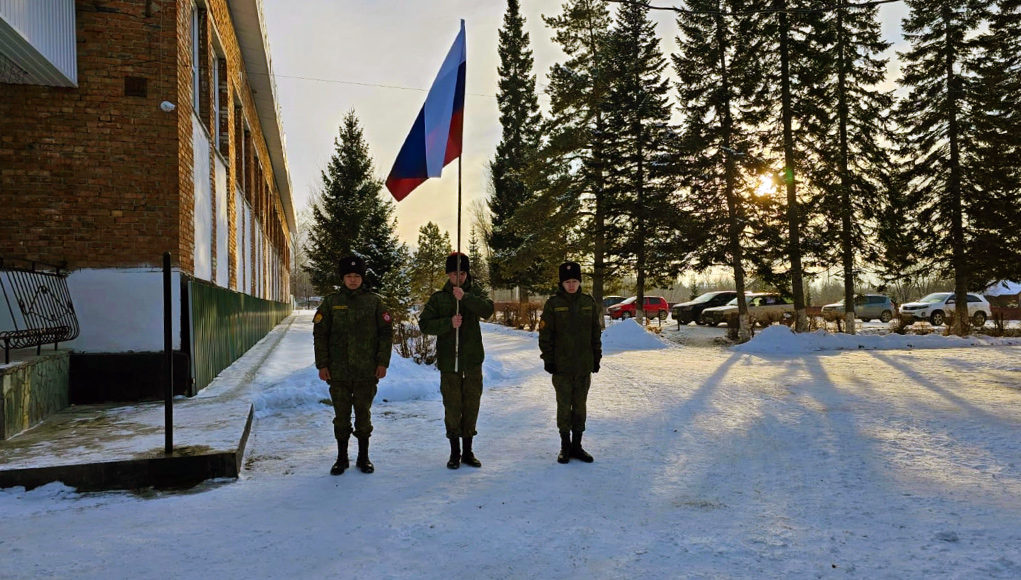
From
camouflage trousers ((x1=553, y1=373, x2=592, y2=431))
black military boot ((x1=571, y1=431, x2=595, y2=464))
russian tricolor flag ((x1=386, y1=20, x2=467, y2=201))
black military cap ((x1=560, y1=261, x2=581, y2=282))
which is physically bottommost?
black military boot ((x1=571, y1=431, x2=595, y2=464))

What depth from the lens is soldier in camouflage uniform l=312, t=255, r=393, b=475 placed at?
16.5ft

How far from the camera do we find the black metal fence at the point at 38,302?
22.1ft

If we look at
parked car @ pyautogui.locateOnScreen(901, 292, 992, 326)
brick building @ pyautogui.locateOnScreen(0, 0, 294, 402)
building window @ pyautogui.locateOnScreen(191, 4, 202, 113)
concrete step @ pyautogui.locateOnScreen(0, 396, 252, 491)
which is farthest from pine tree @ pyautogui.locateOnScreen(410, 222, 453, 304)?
parked car @ pyautogui.locateOnScreen(901, 292, 992, 326)

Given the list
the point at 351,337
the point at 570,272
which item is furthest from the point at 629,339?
the point at 351,337

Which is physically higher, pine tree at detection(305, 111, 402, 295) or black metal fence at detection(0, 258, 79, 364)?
pine tree at detection(305, 111, 402, 295)

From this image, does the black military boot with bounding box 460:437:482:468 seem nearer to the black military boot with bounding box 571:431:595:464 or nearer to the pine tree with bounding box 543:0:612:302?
the black military boot with bounding box 571:431:595:464

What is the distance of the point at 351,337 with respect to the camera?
5051 millimetres

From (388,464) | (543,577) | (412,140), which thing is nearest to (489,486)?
(388,464)

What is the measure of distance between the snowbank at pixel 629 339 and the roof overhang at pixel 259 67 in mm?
12159

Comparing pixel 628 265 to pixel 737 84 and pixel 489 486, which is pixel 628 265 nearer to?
pixel 737 84

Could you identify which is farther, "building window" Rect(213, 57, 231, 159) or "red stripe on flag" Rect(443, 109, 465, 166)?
"building window" Rect(213, 57, 231, 159)

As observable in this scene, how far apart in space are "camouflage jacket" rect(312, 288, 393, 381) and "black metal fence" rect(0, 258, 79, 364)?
3.66 m

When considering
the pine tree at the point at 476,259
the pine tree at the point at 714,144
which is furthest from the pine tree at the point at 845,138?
the pine tree at the point at 476,259

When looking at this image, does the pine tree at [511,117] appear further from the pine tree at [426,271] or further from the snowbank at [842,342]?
the snowbank at [842,342]
